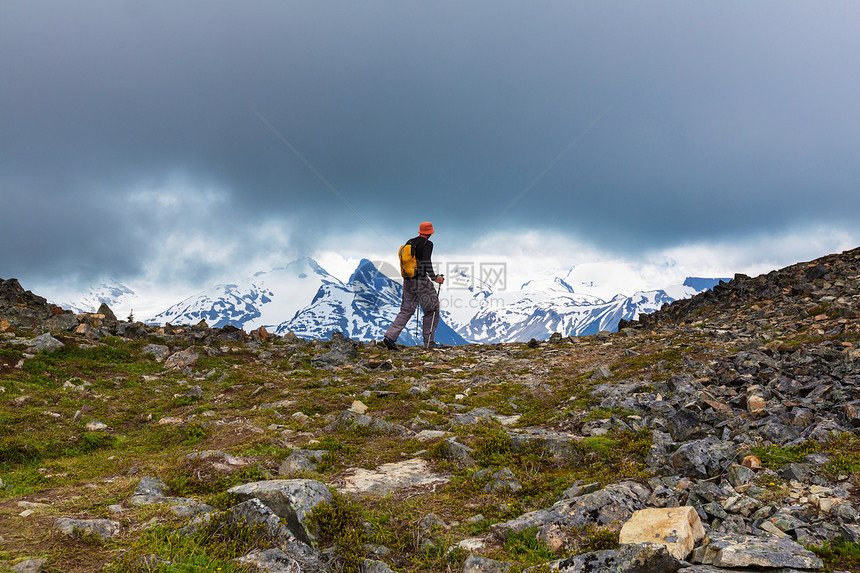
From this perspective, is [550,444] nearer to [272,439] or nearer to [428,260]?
[272,439]

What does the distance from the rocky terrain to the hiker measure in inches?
214

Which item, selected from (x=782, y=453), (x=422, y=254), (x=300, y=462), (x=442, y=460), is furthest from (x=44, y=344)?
(x=782, y=453)

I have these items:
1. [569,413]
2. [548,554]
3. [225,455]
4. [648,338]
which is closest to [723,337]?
[648,338]

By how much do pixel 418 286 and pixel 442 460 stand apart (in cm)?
1472

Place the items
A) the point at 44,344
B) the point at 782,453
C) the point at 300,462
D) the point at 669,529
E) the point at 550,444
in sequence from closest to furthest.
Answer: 1. the point at 669,529
2. the point at 782,453
3. the point at 300,462
4. the point at 550,444
5. the point at 44,344

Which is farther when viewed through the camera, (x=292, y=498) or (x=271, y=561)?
(x=292, y=498)

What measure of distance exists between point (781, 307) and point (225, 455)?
2268cm

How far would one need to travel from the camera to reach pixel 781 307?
64.3 feet

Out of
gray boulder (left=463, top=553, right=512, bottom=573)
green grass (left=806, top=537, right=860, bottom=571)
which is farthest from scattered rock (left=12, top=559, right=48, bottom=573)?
green grass (left=806, top=537, right=860, bottom=571)

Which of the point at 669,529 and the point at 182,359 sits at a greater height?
the point at 182,359

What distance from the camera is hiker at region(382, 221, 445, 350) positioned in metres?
22.3

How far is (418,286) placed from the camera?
2242cm

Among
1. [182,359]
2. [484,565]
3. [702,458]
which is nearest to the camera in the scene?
[484,565]

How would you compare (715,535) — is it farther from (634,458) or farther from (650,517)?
(634,458)
